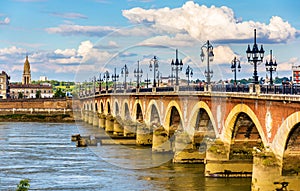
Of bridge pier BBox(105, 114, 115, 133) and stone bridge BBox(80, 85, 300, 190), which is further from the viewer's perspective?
bridge pier BBox(105, 114, 115, 133)

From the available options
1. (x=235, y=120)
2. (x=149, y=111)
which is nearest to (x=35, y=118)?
(x=149, y=111)

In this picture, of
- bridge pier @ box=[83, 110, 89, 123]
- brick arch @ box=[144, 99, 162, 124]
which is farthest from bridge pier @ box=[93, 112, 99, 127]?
brick arch @ box=[144, 99, 162, 124]

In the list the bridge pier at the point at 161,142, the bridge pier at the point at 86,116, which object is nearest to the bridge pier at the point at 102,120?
the bridge pier at the point at 86,116

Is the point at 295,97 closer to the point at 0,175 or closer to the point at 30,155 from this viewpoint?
the point at 0,175

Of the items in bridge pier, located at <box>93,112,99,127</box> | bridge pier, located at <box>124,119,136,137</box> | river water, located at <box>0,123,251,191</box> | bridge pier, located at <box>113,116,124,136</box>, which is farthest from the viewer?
bridge pier, located at <box>93,112,99,127</box>

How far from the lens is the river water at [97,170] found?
153 ft

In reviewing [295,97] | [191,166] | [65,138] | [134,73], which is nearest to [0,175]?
[191,166]

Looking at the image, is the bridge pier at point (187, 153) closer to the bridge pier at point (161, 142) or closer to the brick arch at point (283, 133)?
the bridge pier at point (161, 142)

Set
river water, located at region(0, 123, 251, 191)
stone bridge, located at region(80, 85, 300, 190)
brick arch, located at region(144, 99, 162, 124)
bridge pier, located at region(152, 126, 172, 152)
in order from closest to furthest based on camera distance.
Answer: stone bridge, located at region(80, 85, 300, 190)
river water, located at region(0, 123, 251, 191)
bridge pier, located at region(152, 126, 172, 152)
brick arch, located at region(144, 99, 162, 124)

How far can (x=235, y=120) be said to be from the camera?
48.2 metres

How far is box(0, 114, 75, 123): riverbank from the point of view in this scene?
5566 inches

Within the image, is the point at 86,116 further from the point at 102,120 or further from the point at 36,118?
the point at 102,120

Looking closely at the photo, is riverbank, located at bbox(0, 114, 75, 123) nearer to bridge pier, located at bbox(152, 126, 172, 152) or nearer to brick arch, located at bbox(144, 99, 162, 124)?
brick arch, located at bbox(144, 99, 162, 124)

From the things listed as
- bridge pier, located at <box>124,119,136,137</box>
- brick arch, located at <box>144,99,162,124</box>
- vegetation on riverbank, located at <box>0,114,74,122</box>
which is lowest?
bridge pier, located at <box>124,119,136,137</box>
